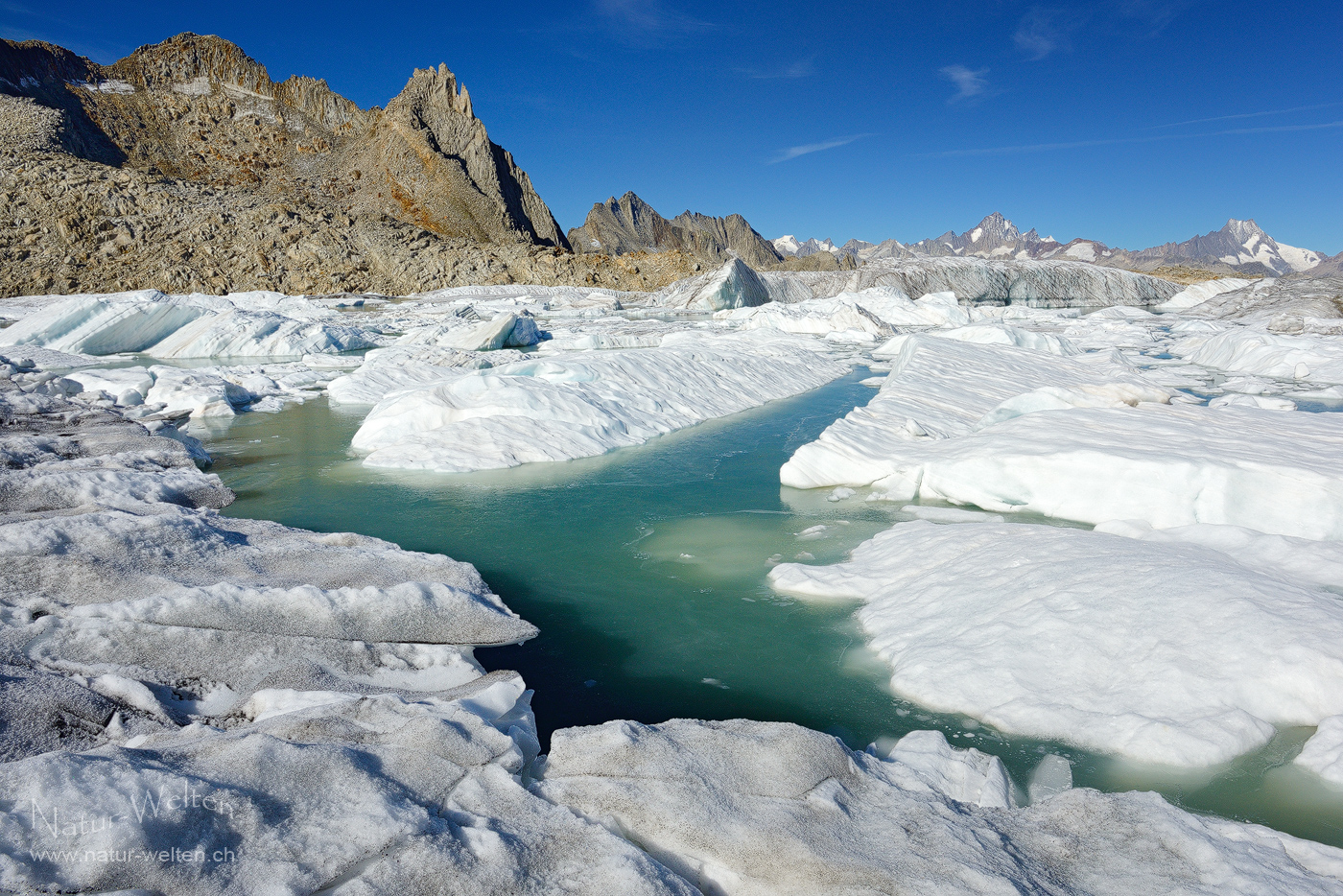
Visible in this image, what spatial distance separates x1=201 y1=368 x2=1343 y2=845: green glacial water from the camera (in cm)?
261

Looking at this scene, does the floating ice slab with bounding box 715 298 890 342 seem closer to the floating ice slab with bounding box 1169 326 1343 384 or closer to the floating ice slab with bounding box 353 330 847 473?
the floating ice slab with bounding box 1169 326 1343 384

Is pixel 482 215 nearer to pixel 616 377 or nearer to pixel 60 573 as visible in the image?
pixel 616 377

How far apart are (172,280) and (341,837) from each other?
1821 inches

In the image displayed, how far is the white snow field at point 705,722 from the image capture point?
1.70m

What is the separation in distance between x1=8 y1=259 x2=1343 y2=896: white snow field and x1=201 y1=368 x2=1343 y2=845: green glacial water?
0.12m

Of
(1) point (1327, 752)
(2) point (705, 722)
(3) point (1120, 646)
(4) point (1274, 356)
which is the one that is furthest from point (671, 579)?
(4) point (1274, 356)

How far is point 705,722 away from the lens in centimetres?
245

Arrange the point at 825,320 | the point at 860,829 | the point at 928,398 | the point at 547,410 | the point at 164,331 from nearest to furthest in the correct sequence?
the point at 860,829 → the point at 547,410 → the point at 928,398 → the point at 164,331 → the point at 825,320

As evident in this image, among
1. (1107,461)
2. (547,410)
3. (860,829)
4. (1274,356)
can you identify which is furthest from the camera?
(1274,356)

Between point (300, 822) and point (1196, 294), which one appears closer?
point (300, 822)

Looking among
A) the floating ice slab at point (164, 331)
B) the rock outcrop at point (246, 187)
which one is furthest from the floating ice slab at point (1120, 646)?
the rock outcrop at point (246, 187)

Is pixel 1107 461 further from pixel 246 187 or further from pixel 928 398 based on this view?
pixel 246 187

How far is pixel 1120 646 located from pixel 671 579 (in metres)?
2.31

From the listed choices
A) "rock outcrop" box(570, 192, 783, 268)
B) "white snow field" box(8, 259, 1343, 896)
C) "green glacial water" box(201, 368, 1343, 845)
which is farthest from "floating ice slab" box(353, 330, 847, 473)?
"rock outcrop" box(570, 192, 783, 268)
